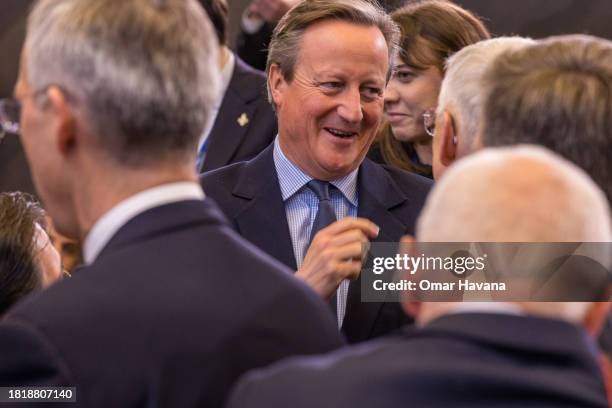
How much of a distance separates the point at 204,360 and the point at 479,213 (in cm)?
43

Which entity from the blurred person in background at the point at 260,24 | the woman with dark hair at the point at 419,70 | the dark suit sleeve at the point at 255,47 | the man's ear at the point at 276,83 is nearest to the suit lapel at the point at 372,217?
the man's ear at the point at 276,83

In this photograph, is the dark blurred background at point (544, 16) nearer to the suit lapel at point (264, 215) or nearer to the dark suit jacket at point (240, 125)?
the dark suit jacket at point (240, 125)

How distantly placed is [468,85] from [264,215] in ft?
2.29

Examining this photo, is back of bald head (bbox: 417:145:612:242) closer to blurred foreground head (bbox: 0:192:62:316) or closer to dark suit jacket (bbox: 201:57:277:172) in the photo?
blurred foreground head (bbox: 0:192:62:316)

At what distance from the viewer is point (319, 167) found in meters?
2.76

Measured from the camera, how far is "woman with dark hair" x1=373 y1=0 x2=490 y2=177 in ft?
11.2

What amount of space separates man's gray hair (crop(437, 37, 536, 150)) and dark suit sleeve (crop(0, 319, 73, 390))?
99 centimetres

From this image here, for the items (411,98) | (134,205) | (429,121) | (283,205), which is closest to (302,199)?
(283,205)

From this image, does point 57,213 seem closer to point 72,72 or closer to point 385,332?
point 72,72

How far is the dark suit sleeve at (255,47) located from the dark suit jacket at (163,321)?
2805 millimetres

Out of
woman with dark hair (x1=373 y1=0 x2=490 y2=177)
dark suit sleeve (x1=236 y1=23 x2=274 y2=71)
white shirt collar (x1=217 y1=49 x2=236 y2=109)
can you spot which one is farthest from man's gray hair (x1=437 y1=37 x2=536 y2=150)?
dark suit sleeve (x1=236 y1=23 x2=274 y2=71)

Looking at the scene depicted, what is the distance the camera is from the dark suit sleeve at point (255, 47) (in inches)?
171

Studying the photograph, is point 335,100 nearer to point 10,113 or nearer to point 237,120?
point 237,120

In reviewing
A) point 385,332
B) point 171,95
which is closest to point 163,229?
point 171,95
